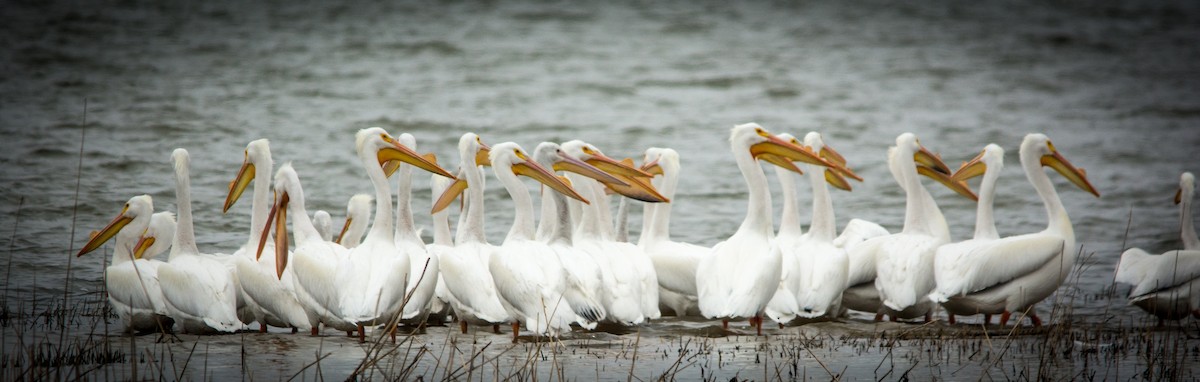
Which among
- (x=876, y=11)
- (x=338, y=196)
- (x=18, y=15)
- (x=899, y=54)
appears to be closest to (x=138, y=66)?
(x=18, y=15)

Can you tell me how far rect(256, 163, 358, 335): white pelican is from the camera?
620 centimetres

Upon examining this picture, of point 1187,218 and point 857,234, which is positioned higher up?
point 1187,218

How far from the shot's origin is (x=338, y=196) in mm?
12680

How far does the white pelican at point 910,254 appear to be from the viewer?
23.7 feet

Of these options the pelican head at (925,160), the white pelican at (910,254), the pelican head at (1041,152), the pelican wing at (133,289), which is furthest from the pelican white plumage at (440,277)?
the pelican head at (1041,152)

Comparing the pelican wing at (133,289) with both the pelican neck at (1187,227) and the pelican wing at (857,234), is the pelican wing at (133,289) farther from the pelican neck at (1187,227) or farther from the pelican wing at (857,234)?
the pelican neck at (1187,227)

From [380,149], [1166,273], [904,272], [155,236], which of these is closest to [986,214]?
[904,272]

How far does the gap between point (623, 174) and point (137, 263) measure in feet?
8.56

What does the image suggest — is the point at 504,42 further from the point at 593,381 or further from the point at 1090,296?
the point at 593,381

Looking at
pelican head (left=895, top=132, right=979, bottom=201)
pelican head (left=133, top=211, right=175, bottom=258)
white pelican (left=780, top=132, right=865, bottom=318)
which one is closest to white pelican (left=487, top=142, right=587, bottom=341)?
white pelican (left=780, top=132, right=865, bottom=318)

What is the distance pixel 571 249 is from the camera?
22.6ft

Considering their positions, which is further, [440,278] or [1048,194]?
[1048,194]

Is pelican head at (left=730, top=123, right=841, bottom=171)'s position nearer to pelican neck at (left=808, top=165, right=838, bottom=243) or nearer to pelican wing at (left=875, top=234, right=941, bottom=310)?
pelican neck at (left=808, top=165, right=838, bottom=243)

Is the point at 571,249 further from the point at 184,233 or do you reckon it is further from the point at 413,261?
the point at 184,233
